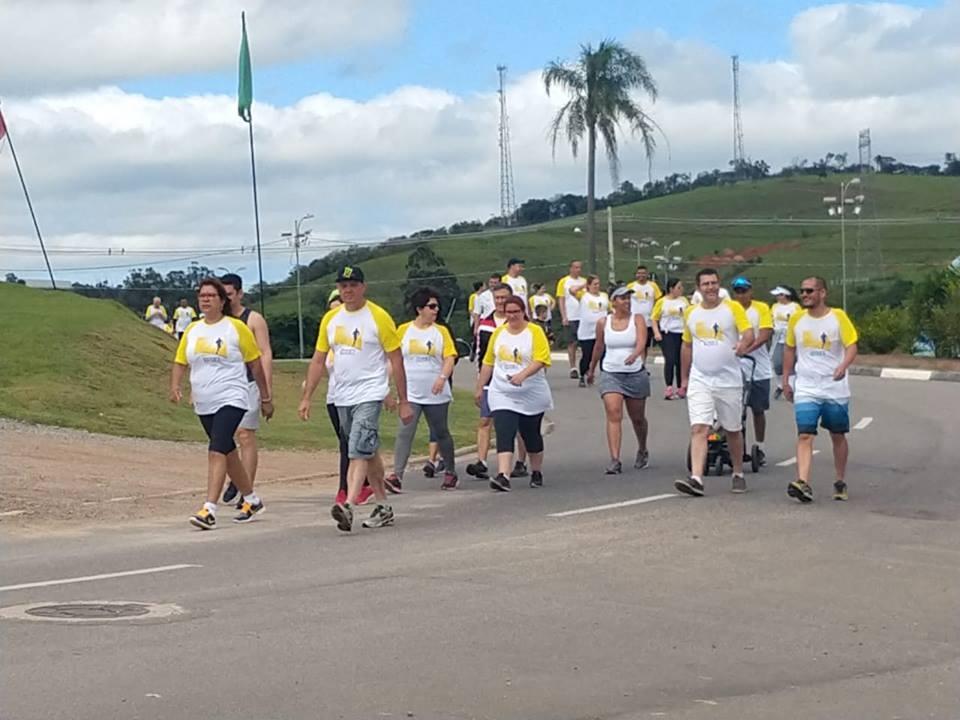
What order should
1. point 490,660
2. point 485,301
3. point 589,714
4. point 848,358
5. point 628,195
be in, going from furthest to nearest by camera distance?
point 628,195
point 485,301
point 848,358
point 490,660
point 589,714

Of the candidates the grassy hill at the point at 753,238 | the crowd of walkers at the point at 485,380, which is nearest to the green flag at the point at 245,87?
the crowd of walkers at the point at 485,380

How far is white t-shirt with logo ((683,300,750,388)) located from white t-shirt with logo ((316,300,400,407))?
3008mm

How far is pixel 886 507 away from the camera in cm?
1342

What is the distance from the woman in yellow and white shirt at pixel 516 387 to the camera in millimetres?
14984

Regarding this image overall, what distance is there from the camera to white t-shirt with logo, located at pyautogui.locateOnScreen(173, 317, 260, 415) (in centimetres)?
1267

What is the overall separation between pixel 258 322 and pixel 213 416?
3.94 ft

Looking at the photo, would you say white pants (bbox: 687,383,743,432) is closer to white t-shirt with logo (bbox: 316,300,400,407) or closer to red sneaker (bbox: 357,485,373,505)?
red sneaker (bbox: 357,485,373,505)

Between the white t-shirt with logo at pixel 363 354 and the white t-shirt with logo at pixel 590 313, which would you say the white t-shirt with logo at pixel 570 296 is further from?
the white t-shirt with logo at pixel 363 354

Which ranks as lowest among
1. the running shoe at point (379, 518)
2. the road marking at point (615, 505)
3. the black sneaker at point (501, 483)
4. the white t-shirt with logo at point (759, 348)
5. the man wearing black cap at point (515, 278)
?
the road marking at point (615, 505)

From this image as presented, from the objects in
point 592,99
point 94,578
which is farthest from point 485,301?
point 592,99

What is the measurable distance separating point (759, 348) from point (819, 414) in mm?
2290

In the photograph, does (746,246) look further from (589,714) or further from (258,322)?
(589,714)

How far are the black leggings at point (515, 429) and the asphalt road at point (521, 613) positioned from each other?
66cm

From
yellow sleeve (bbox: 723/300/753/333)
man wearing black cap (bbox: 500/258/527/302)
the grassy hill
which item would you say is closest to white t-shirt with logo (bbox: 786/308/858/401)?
yellow sleeve (bbox: 723/300/753/333)
